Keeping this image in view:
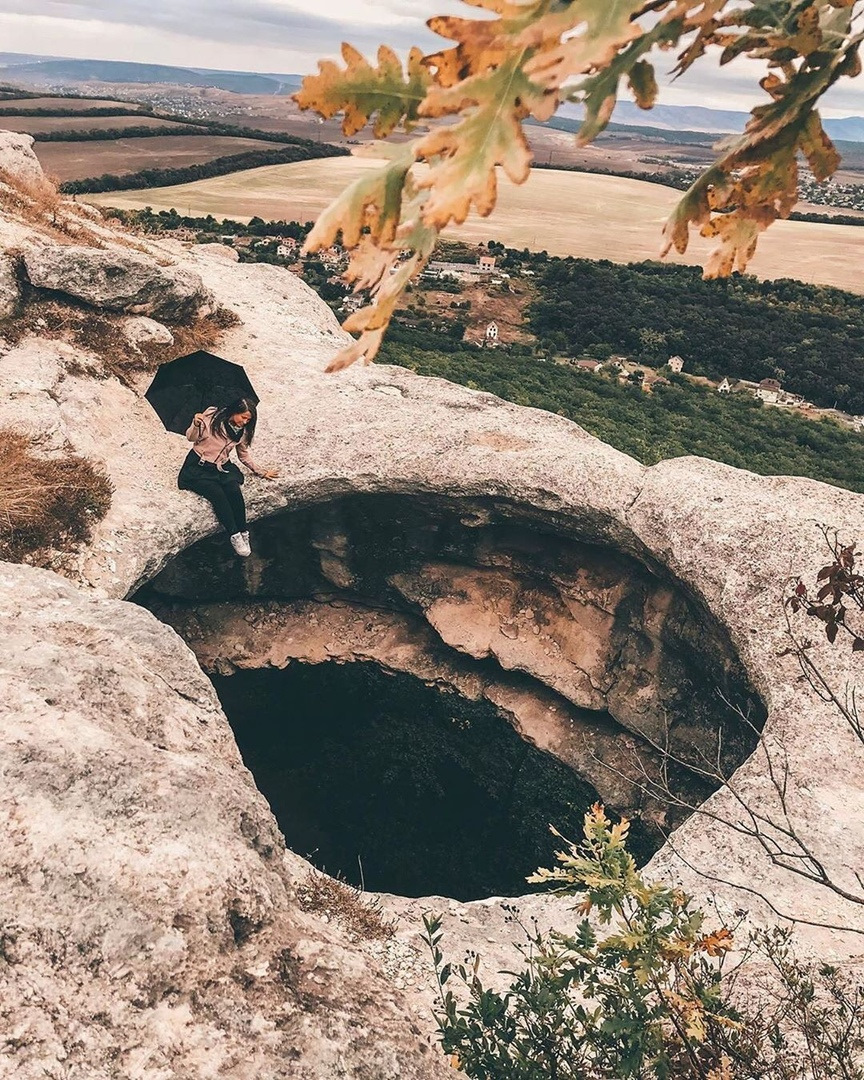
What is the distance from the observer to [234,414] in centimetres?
1101

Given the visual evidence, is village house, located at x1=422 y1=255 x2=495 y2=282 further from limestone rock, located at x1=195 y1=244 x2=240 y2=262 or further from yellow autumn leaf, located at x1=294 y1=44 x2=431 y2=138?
yellow autumn leaf, located at x1=294 y1=44 x2=431 y2=138

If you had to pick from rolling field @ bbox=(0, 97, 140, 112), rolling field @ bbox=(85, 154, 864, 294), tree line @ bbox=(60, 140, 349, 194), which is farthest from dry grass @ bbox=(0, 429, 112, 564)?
rolling field @ bbox=(0, 97, 140, 112)

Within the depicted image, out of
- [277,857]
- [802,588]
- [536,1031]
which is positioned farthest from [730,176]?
[277,857]

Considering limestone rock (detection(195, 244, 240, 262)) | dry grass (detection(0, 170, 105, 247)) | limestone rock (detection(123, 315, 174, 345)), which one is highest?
dry grass (detection(0, 170, 105, 247))

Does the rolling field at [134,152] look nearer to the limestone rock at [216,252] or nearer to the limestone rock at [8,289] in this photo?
the limestone rock at [216,252]

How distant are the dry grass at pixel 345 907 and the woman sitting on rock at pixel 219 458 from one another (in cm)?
590

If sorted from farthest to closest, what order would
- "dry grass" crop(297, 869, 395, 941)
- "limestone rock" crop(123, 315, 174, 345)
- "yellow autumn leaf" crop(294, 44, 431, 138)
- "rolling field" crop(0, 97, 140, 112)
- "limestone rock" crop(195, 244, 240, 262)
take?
"rolling field" crop(0, 97, 140, 112) → "limestone rock" crop(195, 244, 240, 262) → "limestone rock" crop(123, 315, 174, 345) → "dry grass" crop(297, 869, 395, 941) → "yellow autumn leaf" crop(294, 44, 431, 138)

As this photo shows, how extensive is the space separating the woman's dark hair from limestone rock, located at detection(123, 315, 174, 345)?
3.54m

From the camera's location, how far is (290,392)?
14.4m

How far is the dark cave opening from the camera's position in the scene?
40.1ft

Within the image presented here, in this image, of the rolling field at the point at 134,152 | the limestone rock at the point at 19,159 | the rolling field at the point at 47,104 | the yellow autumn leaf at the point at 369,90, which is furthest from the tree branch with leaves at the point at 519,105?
the rolling field at the point at 47,104

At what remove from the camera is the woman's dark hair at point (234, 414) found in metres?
11.0

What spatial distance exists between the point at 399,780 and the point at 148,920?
9113 millimetres

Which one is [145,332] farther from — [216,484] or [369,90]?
[369,90]
